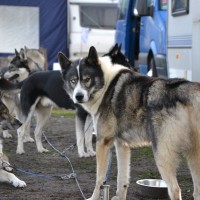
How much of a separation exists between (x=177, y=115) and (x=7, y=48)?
1545 centimetres

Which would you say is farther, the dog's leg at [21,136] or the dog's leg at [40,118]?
the dog's leg at [40,118]

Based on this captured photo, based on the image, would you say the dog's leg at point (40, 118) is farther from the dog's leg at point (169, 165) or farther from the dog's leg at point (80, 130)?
the dog's leg at point (169, 165)

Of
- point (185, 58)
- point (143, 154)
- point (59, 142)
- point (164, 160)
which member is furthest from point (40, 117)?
point (164, 160)

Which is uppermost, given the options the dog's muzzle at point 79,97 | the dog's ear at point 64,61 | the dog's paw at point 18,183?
the dog's ear at point 64,61

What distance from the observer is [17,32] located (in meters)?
19.4

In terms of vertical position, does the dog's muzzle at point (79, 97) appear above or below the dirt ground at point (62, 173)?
above

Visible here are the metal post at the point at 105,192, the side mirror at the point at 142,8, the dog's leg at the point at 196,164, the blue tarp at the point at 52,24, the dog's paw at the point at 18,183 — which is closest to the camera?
the dog's leg at the point at 196,164

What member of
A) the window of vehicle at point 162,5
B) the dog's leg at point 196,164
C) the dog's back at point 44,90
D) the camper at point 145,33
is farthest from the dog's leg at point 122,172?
the window of vehicle at point 162,5

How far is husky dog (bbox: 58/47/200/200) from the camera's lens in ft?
14.5

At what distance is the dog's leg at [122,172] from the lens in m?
5.29

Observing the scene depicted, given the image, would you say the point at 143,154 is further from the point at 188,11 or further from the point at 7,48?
the point at 7,48

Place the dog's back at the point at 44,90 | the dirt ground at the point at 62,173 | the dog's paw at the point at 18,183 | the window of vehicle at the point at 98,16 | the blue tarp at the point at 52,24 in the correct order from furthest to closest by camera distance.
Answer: the window of vehicle at the point at 98,16, the blue tarp at the point at 52,24, the dog's back at the point at 44,90, the dog's paw at the point at 18,183, the dirt ground at the point at 62,173

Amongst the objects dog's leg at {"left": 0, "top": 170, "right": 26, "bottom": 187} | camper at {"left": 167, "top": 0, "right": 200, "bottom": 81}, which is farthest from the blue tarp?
dog's leg at {"left": 0, "top": 170, "right": 26, "bottom": 187}

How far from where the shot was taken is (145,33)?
12.0 metres
